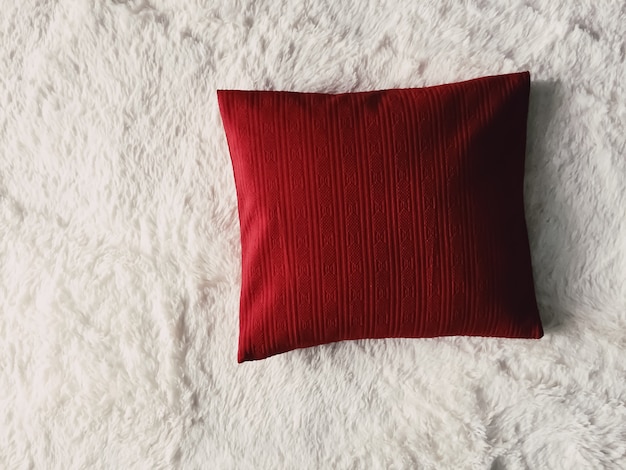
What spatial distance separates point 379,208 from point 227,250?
0.28 m

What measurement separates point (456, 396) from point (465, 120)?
0.44m

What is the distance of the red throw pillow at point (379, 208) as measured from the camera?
81 cm

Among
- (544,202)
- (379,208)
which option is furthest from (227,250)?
(544,202)

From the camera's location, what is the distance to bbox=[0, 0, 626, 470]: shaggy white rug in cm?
90

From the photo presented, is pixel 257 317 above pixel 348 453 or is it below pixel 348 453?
above

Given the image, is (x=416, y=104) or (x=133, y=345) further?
(x=133, y=345)

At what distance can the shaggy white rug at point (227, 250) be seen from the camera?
0.90 m

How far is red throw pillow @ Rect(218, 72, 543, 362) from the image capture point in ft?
2.66

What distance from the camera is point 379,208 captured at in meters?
0.81

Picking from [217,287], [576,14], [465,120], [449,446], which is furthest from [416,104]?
[449,446]

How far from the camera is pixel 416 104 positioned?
830mm

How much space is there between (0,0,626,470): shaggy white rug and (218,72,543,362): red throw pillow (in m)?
0.09

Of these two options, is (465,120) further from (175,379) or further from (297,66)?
(175,379)

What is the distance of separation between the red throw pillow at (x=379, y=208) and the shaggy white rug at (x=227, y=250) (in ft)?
0.30
